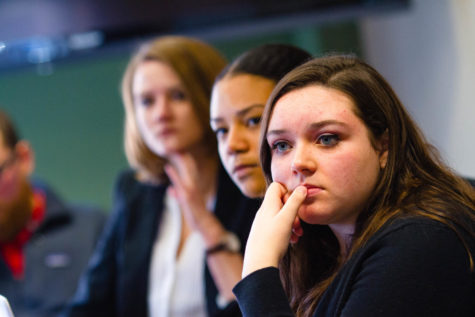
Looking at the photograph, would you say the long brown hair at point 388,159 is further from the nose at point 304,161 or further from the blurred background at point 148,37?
the blurred background at point 148,37

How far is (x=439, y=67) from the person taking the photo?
1.68m

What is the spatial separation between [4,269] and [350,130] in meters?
1.46

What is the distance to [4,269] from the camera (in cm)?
201

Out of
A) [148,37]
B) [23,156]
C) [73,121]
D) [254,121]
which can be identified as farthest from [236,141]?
[73,121]

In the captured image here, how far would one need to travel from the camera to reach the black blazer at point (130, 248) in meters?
1.56

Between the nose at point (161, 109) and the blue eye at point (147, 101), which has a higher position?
the blue eye at point (147, 101)

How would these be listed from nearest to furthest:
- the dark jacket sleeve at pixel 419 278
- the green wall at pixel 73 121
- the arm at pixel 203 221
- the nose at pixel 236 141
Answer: the dark jacket sleeve at pixel 419 278 < the nose at pixel 236 141 < the arm at pixel 203 221 < the green wall at pixel 73 121

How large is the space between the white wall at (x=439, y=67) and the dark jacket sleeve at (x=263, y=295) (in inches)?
23.5

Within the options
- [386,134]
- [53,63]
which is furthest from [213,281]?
[53,63]

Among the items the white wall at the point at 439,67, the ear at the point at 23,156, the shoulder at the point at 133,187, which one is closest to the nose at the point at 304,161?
the white wall at the point at 439,67

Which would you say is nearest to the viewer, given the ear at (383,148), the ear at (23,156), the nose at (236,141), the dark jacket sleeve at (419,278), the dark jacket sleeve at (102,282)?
the dark jacket sleeve at (419,278)

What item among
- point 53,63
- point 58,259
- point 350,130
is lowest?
point 58,259

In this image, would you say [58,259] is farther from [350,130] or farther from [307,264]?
[350,130]

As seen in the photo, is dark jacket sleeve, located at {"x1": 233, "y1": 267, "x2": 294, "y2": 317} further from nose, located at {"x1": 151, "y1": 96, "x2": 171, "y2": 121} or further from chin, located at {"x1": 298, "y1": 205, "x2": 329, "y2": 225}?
nose, located at {"x1": 151, "y1": 96, "x2": 171, "y2": 121}
